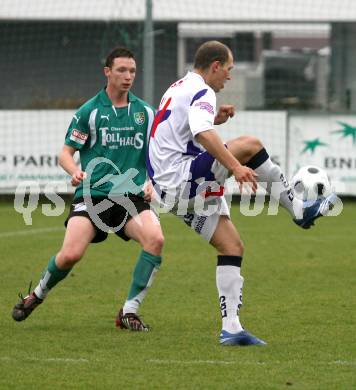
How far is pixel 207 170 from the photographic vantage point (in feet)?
23.2

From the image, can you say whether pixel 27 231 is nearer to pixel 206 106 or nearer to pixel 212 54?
pixel 212 54

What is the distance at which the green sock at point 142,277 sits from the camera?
7938 mm

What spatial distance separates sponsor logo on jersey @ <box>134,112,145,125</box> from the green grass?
1463 mm

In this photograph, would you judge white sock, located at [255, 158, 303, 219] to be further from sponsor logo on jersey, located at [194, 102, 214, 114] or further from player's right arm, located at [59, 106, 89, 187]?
player's right arm, located at [59, 106, 89, 187]

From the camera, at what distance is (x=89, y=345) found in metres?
7.25

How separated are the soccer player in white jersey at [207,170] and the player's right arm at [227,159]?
7.3 inches

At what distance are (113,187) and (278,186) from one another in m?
1.28

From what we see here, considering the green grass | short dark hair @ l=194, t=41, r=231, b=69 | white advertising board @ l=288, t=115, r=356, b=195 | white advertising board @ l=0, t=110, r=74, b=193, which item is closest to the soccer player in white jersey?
short dark hair @ l=194, t=41, r=231, b=69

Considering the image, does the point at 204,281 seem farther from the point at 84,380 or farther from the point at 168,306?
the point at 84,380

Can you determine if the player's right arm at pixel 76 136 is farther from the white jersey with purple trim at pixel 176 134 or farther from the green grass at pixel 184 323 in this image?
the green grass at pixel 184 323

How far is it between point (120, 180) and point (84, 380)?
7.17ft

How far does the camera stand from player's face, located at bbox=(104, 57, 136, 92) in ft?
26.0

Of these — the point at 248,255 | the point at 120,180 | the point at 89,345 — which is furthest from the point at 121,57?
the point at 248,255

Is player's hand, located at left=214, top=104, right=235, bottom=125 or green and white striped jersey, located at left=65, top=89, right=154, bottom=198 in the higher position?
player's hand, located at left=214, top=104, right=235, bottom=125
